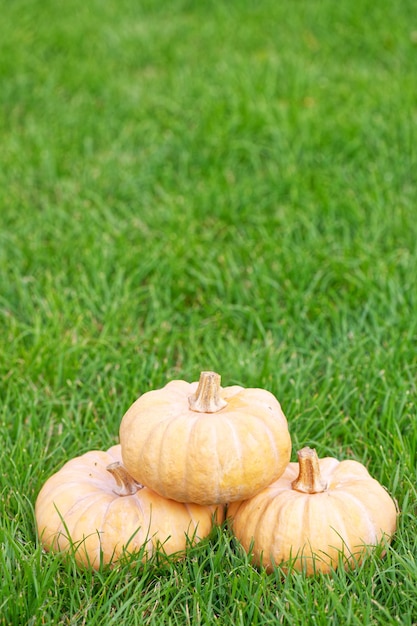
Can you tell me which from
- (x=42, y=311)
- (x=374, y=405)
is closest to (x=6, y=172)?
(x=42, y=311)

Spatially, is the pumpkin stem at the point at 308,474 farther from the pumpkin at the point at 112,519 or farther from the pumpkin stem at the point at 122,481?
the pumpkin stem at the point at 122,481

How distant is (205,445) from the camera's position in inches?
95.1

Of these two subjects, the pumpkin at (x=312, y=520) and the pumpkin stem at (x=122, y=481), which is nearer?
the pumpkin at (x=312, y=520)

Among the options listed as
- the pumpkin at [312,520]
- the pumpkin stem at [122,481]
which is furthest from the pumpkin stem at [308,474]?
the pumpkin stem at [122,481]

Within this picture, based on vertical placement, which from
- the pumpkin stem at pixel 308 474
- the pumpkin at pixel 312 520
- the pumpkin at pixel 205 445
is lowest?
the pumpkin at pixel 312 520

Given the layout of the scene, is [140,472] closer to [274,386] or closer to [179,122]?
[274,386]

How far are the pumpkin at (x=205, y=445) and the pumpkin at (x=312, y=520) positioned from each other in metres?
0.07

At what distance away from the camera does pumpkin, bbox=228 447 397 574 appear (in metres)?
2.42

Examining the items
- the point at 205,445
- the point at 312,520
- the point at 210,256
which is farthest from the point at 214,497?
the point at 210,256

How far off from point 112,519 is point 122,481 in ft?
0.44

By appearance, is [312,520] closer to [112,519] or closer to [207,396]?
[207,396]

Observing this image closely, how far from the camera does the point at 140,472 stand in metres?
2.48

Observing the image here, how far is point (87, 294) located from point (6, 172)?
145cm

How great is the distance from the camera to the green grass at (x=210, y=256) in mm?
2426
